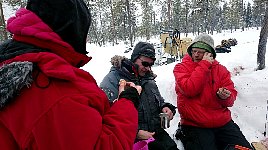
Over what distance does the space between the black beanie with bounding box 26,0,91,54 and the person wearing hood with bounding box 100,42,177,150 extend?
5.86 ft

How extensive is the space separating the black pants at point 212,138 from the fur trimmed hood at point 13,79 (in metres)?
2.78

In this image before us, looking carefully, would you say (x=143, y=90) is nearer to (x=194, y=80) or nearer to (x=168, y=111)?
(x=168, y=111)

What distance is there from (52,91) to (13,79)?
0.51 feet

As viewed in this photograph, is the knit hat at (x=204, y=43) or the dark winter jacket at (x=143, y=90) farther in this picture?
the knit hat at (x=204, y=43)

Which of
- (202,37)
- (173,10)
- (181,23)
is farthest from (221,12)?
(202,37)

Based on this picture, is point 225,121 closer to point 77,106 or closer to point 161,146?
point 161,146

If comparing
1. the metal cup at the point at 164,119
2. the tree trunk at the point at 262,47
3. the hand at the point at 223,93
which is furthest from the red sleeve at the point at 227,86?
the tree trunk at the point at 262,47

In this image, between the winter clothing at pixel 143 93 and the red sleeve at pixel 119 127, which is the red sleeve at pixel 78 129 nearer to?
the red sleeve at pixel 119 127

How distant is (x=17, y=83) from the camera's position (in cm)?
104

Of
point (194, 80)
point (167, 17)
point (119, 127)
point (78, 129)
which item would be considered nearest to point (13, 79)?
point (78, 129)

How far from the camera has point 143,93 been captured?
3.25 m

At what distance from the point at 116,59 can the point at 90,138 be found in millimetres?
2257

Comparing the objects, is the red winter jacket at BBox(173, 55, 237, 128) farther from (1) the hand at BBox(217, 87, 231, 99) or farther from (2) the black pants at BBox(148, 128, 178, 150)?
(2) the black pants at BBox(148, 128, 178, 150)

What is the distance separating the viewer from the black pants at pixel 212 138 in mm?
3416
